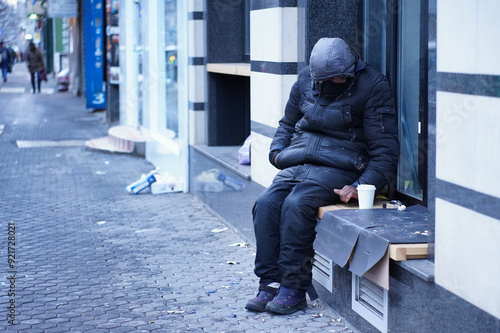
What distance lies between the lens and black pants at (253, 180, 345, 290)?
5086 millimetres

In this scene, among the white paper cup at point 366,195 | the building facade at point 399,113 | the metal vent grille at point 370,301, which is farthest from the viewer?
the white paper cup at point 366,195

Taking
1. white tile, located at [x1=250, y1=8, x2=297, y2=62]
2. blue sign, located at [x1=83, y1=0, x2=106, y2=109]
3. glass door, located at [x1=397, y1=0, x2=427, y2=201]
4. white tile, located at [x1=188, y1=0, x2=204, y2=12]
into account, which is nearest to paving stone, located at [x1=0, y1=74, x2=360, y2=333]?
glass door, located at [x1=397, y1=0, x2=427, y2=201]

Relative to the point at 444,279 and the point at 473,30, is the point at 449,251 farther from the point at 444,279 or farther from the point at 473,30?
the point at 473,30

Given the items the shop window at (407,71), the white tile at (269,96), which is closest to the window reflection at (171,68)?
the white tile at (269,96)

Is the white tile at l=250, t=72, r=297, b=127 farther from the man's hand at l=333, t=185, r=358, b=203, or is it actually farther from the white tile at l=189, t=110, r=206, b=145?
the white tile at l=189, t=110, r=206, b=145

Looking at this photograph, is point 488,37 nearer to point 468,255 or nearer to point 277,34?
point 468,255

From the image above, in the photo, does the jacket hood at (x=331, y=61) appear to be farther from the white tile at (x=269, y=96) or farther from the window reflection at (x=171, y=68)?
the window reflection at (x=171, y=68)

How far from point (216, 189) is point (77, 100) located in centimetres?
2043

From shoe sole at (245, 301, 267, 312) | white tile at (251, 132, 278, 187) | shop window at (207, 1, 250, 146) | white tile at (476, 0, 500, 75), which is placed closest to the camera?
white tile at (476, 0, 500, 75)

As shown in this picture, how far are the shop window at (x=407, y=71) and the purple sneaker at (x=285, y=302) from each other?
92cm

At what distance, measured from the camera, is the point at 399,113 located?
17.9 ft

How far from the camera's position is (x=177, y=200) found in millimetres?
9289

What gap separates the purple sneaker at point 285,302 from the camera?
16.8ft

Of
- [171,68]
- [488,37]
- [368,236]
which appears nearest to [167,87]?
[171,68]
